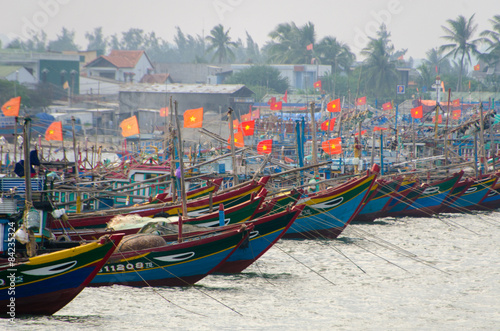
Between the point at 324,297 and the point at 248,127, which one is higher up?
the point at 248,127

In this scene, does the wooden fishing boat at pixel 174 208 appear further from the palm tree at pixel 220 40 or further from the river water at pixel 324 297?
the palm tree at pixel 220 40

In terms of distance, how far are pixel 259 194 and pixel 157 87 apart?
141 feet

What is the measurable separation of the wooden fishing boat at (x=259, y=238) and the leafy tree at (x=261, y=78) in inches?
2182

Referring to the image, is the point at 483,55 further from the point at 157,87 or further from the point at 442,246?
the point at 442,246

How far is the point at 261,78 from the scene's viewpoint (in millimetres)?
72375

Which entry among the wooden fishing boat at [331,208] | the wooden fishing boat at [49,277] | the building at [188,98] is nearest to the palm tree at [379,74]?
the building at [188,98]

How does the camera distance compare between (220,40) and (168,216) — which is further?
(220,40)

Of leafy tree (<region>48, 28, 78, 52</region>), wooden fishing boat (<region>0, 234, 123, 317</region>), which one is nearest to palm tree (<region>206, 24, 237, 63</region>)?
leafy tree (<region>48, 28, 78, 52</region>)

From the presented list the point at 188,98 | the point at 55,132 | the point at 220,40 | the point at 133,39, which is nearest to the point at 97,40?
the point at 133,39

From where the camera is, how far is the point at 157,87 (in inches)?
2360

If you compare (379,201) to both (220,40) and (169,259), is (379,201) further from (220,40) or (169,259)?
(220,40)

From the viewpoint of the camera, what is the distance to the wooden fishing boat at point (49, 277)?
39.0 feet

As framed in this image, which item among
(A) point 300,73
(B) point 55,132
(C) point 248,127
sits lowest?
(B) point 55,132

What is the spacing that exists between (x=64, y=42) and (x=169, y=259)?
12368 centimetres
